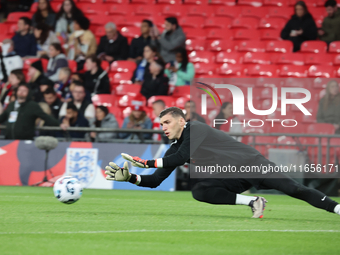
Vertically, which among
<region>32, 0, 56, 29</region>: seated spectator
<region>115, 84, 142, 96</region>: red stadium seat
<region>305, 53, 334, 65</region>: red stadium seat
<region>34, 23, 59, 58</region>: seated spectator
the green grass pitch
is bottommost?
the green grass pitch

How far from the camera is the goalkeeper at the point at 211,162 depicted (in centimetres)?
623

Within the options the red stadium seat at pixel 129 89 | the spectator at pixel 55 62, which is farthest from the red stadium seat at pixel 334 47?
the spectator at pixel 55 62

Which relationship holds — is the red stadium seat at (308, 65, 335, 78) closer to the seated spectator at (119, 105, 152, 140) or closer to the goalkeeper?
the seated spectator at (119, 105, 152, 140)

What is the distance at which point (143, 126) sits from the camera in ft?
42.4

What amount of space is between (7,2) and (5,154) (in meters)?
9.42

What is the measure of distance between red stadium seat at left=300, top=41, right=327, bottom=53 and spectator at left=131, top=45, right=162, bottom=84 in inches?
179

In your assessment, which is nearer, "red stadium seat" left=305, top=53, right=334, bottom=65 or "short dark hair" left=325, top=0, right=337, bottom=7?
"red stadium seat" left=305, top=53, right=334, bottom=65

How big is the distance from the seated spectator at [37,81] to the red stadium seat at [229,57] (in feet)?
16.4

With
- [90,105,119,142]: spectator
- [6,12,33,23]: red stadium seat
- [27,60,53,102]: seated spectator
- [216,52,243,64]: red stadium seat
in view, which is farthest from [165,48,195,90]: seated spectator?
[6,12,33,23]: red stadium seat

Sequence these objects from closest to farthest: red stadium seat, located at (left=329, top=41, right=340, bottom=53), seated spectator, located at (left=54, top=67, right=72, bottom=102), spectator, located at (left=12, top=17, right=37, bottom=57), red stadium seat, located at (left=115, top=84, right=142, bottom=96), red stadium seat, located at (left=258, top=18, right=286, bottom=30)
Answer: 1. seated spectator, located at (left=54, top=67, right=72, bottom=102)
2. red stadium seat, located at (left=115, top=84, right=142, bottom=96)
3. red stadium seat, located at (left=329, top=41, right=340, bottom=53)
4. spectator, located at (left=12, top=17, right=37, bottom=57)
5. red stadium seat, located at (left=258, top=18, right=286, bottom=30)

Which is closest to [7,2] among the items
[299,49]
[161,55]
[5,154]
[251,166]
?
[161,55]

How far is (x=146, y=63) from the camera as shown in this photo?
1479cm

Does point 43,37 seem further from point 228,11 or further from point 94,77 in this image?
point 228,11

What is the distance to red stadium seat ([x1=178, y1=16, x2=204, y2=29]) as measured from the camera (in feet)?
56.0
